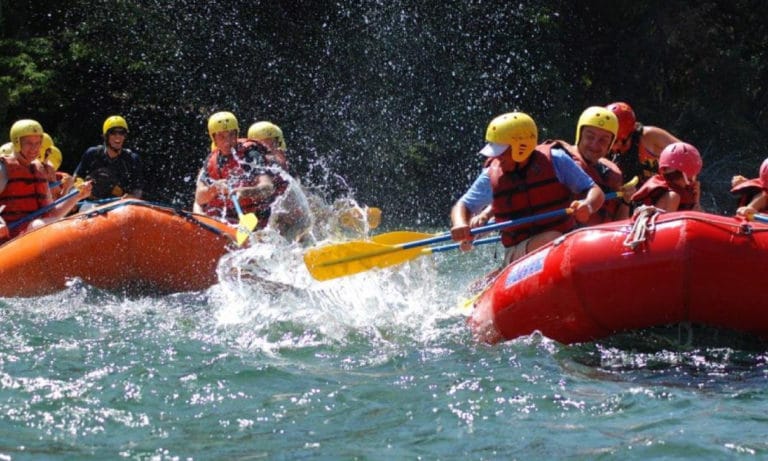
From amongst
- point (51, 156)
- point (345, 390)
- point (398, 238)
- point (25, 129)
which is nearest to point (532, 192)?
point (398, 238)

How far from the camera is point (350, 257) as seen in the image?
773 cm

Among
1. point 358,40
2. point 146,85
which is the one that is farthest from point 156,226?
point 358,40

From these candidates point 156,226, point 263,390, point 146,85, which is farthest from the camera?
point 146,85

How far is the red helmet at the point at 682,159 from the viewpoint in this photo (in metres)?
6.83

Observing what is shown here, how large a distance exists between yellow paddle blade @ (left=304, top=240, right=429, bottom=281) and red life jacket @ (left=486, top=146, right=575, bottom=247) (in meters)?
0.77

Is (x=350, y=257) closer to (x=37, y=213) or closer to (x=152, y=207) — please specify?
(x=152, y=207)

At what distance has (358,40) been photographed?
19438 mm

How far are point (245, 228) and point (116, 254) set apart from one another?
3.25 feet

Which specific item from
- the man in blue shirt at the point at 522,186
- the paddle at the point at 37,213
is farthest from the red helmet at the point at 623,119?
the paddle at the point at 37,213

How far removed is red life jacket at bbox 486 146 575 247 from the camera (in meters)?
7.24

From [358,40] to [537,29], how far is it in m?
3.29

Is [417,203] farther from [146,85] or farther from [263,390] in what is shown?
[263,390]

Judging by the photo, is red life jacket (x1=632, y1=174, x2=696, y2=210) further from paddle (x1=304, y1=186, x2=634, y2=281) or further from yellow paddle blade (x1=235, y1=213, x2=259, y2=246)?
yellow paddle blade (x1=235, y1=213, x2=259, y2=246)

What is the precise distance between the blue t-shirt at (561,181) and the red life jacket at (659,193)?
1.04 feet
